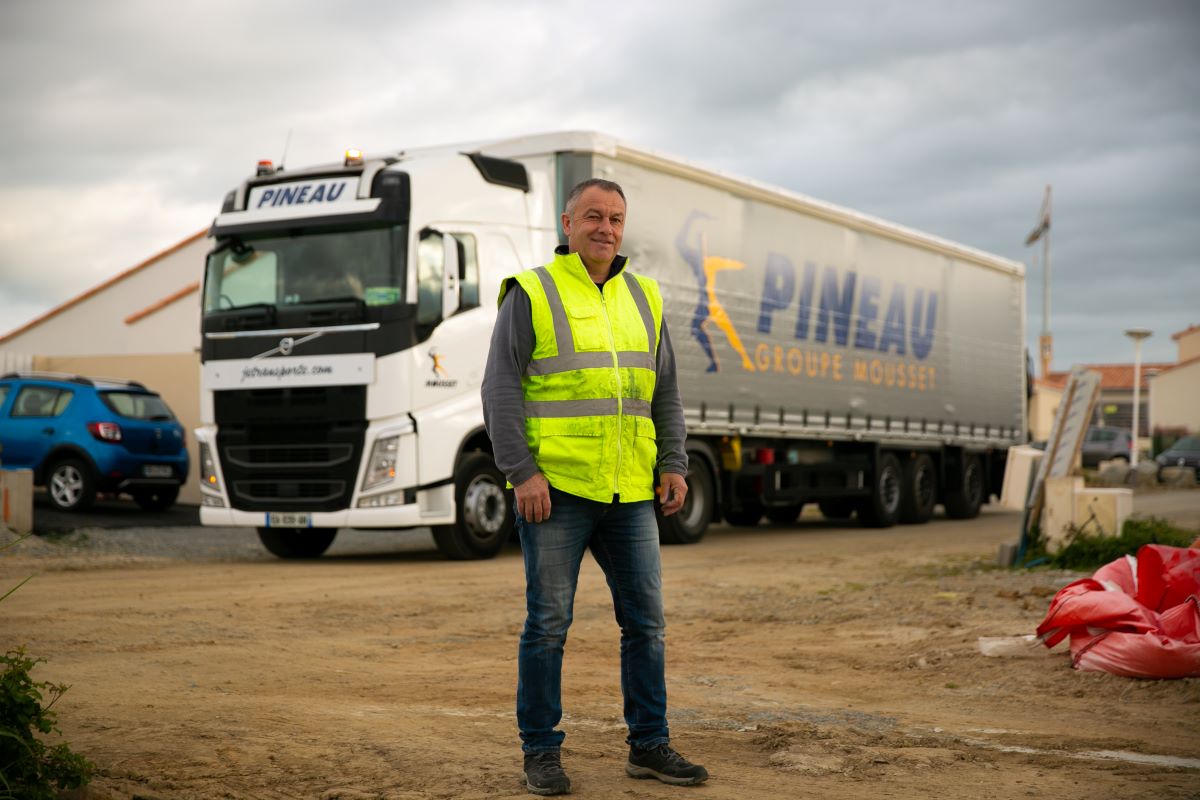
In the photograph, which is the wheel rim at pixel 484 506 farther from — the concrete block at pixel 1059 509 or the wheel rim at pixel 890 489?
the wheel rim at pixel 890 489

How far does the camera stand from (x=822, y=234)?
17406mm

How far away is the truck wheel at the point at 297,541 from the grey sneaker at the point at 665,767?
9761 millimetres

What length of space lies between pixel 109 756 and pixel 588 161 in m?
9.63

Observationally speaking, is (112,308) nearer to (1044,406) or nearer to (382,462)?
(382,462)

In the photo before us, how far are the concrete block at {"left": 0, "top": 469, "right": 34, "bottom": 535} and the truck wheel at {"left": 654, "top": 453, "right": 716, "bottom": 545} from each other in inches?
270

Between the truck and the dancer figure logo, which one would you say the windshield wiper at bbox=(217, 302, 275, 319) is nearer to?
the truck

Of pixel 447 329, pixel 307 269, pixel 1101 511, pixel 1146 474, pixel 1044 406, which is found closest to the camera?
pixel 1101 511

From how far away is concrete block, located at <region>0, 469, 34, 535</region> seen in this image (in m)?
14.1

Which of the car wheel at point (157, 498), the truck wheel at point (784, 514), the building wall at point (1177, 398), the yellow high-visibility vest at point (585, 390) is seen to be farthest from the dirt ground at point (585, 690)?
the building wall at point (1177, 398)

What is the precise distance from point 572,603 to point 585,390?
74 cm

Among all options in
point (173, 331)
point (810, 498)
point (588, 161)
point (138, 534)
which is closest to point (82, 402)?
point (138, 534)

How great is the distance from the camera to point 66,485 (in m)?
17.3

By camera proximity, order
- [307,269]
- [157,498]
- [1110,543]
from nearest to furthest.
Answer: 1. [1110,543]
2. [307,269]
3. [157,498]

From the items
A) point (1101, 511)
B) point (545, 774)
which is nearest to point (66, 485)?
point (1101, 511)
